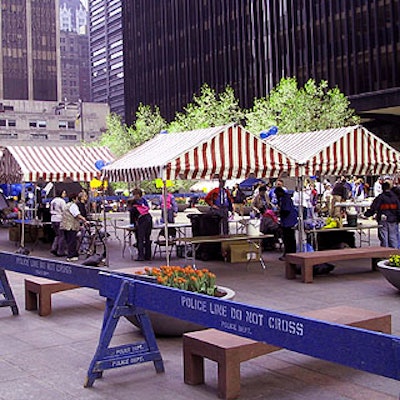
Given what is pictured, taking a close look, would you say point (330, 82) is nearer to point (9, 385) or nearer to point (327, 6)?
point (327, 6)

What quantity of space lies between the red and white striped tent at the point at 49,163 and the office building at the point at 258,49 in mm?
37863

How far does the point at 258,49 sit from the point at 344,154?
58.4 meters

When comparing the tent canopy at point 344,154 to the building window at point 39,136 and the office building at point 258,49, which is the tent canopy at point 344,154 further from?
the building window at point 39,136

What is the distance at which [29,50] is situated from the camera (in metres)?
144

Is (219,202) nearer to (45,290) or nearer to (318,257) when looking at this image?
(318,257)

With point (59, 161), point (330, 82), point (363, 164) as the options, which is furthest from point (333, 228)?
point (330, 82)

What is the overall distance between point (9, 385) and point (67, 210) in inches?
424

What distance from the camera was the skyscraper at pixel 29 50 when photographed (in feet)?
468

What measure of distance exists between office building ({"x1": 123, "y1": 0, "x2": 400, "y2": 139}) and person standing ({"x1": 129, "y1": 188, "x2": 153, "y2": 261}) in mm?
40674

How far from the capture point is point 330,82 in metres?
61.6

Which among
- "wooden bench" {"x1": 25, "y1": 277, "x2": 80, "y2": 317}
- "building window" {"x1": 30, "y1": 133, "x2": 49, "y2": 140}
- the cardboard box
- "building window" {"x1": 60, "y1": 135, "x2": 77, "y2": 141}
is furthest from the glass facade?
"wooden bench" {"x1": 25, "y1": 277, "x2": 80, "y2": 317}

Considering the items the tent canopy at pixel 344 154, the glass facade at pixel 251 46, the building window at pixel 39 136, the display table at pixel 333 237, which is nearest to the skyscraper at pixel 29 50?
the building window at pixel 39 136

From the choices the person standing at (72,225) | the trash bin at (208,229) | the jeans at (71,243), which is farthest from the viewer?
the jeans at (71,243)

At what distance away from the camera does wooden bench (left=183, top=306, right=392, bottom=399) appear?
5.96 meters
